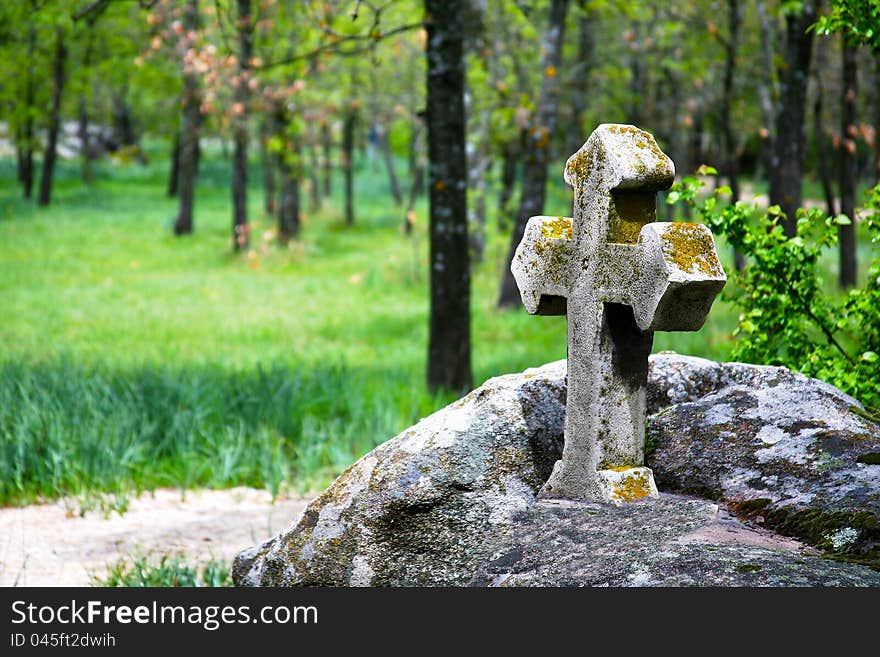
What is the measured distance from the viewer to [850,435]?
10.8 ft

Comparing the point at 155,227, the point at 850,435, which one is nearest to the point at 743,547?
the point at 850,435

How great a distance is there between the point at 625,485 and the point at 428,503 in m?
0.65

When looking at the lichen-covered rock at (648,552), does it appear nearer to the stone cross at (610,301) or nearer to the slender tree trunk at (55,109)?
the stone cross at (610,301)

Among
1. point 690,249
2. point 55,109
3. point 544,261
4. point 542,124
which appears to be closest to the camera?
point 690,249

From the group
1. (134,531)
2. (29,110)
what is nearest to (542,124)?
(134,531)

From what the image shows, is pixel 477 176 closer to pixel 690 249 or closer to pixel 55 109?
pixel 55 109

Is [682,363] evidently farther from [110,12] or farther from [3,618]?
[110,12]

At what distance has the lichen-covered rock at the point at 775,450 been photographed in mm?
2955

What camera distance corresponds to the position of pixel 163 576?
464cm

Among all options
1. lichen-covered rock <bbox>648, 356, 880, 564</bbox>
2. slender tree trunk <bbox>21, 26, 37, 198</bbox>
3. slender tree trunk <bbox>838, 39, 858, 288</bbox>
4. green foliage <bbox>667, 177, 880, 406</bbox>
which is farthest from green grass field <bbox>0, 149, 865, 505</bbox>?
slender tree trunk <bbox>21, 26, 37, 198</bbox>

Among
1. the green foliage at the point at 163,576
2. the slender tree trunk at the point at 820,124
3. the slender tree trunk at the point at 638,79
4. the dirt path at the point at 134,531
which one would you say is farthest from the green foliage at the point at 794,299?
the slender tree trunk at the point at 638,79

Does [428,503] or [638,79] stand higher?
[638,79]

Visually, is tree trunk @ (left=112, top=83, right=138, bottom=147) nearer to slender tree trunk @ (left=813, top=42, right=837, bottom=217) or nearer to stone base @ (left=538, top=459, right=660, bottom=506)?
slender tree trunk @ (left=813, top=42, right=837, bottom=217)

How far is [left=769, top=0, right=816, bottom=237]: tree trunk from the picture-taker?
9.45m
